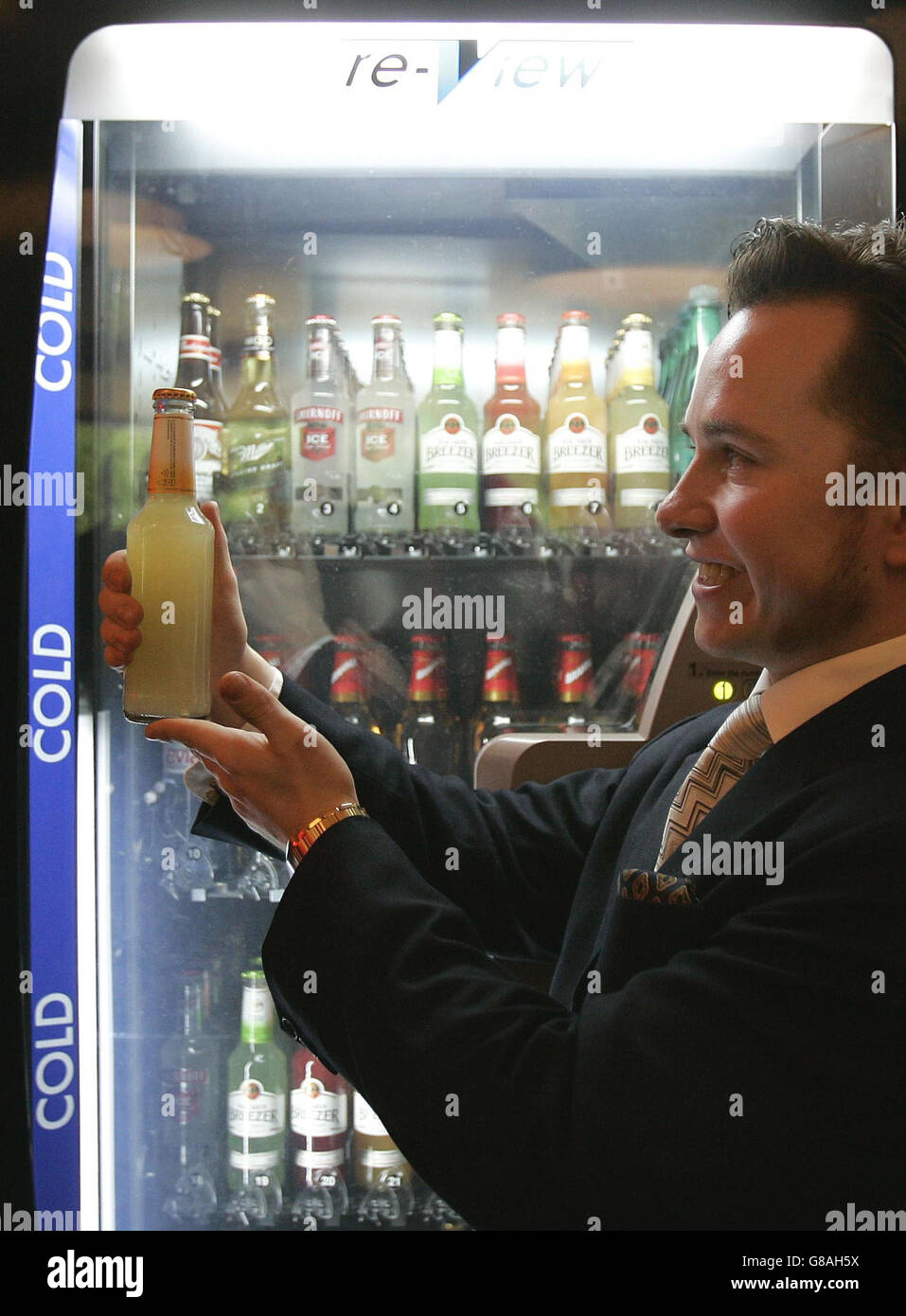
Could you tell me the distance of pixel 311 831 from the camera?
Result: 3.22 ft

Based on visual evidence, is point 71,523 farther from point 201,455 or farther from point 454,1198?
point 454,1198

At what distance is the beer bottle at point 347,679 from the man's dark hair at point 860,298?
0.90 metres

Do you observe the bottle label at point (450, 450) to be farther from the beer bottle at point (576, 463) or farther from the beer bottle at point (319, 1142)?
the beer bottle at point (319, 1142)

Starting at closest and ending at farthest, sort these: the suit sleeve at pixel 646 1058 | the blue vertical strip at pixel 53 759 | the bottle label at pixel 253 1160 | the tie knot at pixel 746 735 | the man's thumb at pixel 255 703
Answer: the suit sleeve at pixel 646 1058 → the man's thumb at pixel 255 703 → the tie knot at pixel 746 735 → the blue vertical strip at pixel 53 759 → the bottle label at pixel 253 1160

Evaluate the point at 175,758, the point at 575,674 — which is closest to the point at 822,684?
the point at 575,674

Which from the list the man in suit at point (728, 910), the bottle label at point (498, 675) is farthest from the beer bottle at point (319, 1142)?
the man in suit at point (728, 910)

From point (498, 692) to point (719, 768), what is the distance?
0.71 metres

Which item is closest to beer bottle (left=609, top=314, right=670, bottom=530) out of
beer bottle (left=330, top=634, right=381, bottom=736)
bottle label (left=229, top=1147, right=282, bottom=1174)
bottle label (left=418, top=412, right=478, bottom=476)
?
bottle label (left=418, top=412, right=478, bottom=476)

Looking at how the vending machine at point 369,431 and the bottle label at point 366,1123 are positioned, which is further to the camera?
the bottle label at point 366,1123

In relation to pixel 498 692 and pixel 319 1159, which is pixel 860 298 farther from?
pixel 319 1159

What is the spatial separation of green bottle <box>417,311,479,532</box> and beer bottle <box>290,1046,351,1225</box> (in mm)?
870

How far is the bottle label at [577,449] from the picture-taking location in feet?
5.75

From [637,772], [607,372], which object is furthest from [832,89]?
[637,772]

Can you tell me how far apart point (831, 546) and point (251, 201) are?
1182mm
